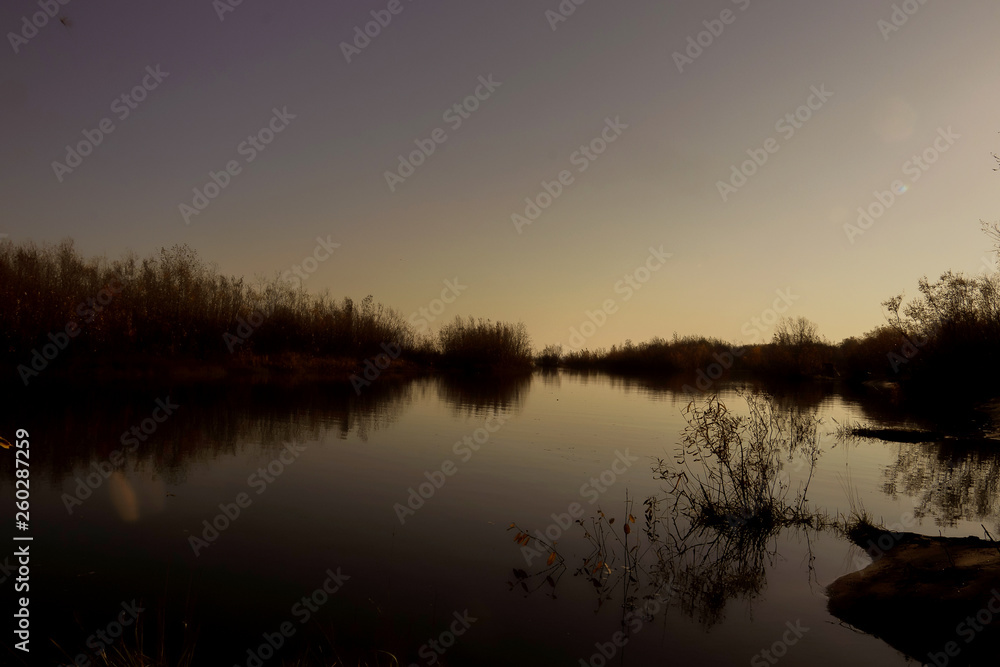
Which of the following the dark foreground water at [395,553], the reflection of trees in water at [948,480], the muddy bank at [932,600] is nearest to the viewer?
the muddy bank at [932,600]

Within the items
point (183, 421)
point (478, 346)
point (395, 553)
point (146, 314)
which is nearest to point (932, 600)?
point (395, 553)

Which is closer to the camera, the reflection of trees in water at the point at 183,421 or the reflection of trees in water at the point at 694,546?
the reflection of trees in water at the point at 694,546

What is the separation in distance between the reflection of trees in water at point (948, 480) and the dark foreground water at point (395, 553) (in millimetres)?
94

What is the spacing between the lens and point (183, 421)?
1923 centimetres

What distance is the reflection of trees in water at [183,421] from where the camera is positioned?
44.3 ft

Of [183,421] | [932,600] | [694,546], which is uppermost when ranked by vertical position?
[932,600]

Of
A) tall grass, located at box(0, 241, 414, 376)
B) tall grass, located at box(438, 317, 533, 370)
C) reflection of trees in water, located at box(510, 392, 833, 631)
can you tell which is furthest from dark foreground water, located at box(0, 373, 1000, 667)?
tall grass, located at box(438, 317, 533, 370)

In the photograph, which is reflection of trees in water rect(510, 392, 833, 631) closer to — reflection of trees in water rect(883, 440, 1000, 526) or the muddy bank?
the muddy bank

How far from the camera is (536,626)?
21.1 feet

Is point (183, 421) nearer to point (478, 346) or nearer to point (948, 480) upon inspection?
point (948, 480)

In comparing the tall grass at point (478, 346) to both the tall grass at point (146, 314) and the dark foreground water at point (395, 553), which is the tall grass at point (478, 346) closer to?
the tall grass at point (146, 314)

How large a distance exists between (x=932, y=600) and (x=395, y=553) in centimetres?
660

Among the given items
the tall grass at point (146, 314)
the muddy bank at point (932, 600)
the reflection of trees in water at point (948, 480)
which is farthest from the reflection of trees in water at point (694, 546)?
the tall grass at point (146, 314)

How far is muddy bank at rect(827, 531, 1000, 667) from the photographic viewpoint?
18.2ft
